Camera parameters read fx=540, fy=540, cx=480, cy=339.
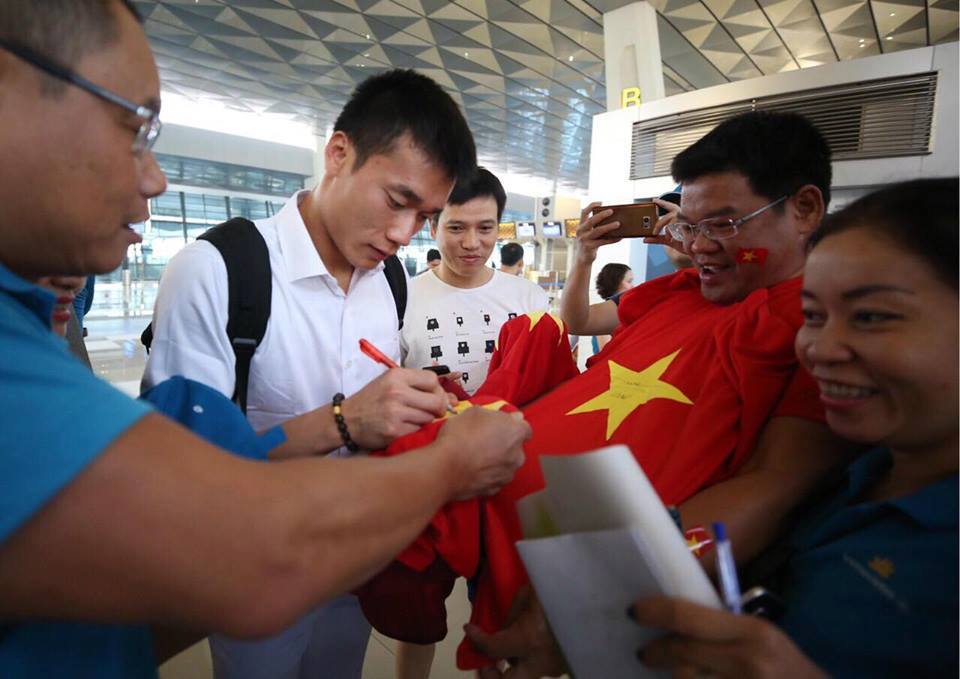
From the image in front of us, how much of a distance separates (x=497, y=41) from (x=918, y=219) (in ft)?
26.0

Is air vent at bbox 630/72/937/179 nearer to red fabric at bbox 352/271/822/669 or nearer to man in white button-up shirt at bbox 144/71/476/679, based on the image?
man in white button-up shirt at bbox 144/71/476/679

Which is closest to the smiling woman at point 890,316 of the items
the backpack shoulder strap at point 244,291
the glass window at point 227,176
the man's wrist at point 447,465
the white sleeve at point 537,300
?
the man's wrist at point 447,465

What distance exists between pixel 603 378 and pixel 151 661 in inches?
38.2

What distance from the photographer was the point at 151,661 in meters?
0.85

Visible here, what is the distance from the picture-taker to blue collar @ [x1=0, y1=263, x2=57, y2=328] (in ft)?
2.06

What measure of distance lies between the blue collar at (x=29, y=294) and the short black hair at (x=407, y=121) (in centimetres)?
91

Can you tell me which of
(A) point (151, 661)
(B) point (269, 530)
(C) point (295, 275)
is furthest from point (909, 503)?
(C) point (295, 275)

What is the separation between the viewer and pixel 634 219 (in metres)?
1.89

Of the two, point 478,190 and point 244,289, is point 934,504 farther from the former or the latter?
point 478,190

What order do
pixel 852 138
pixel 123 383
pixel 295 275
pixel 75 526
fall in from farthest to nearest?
pixel 123 383 → pixel 852 138 → pixel 295 275 → pixel 75 526

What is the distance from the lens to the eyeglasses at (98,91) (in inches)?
24.6

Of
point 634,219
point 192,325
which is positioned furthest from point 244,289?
point 634,219

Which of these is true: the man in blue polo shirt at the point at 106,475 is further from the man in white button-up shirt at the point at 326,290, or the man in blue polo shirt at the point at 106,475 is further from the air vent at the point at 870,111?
the air vent at the point at 870,111

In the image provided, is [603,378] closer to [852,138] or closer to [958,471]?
[958,471]
